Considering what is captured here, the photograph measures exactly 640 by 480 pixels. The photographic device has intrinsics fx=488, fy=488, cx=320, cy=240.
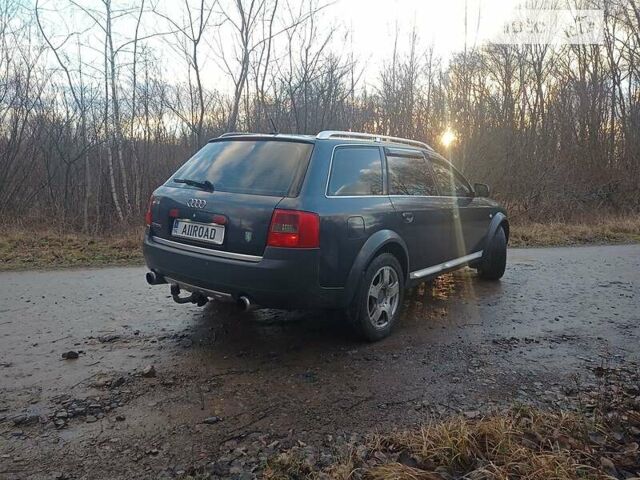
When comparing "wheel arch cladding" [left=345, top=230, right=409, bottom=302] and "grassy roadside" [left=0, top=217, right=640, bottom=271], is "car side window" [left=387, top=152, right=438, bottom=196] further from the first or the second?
"grassy roadside" [left=0, top=217, right=640, bottom=271]

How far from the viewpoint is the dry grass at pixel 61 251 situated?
7.38 m

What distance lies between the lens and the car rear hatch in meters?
3.63

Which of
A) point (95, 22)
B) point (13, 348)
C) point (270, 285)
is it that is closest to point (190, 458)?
point (270, 285)

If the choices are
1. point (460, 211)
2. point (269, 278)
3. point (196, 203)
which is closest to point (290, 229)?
point (269, 278)

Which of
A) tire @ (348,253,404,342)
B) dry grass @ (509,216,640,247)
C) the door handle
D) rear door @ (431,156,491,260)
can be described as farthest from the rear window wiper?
dry grass @ (509,216,640,247)

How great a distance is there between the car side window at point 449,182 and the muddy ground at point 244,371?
1.23 meters

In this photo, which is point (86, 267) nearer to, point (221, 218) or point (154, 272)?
point (154, 272)

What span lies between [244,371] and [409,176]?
2567 millimetres

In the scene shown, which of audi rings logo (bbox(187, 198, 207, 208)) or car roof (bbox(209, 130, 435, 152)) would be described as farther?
car roof (bbox(209, 130, 435, 152))

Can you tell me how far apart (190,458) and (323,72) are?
1312 cm

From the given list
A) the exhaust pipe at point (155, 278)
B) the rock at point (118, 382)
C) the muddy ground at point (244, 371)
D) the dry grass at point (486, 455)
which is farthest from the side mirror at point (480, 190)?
the rock at point (118, 382)

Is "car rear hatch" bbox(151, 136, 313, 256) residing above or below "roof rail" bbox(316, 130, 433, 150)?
below

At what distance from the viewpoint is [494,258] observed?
648 cm

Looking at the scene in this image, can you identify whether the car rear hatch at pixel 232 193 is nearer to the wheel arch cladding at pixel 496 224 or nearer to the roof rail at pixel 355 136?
the roof rail at pixel 355 136
